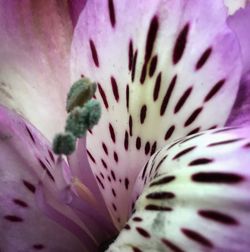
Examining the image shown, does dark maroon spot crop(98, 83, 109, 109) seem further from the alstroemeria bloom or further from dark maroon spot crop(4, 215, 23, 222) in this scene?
dark maroon spot crop(4, 215, 23, 222)

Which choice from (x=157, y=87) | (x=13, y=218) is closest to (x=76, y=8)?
(x=157, y=87)

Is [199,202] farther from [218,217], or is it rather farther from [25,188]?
[25,188]

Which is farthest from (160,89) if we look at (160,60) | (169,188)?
(169,188)

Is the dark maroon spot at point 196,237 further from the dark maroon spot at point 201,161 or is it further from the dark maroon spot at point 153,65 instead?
the dark maroon spot at point 153,65

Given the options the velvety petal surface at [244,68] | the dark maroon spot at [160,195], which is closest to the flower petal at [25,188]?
the dark maroon spot at [160,195]

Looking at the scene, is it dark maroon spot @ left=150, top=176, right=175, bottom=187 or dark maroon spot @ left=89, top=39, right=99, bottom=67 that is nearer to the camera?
dark maroon spot @ left=150, top=176, right=175, bottom=187

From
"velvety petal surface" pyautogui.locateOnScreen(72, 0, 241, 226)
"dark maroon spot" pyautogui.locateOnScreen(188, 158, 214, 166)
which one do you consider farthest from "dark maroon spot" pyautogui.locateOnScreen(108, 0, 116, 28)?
"dark maroon spot" pyautogui.locateOnScreen(188, 158, 214, 166)
